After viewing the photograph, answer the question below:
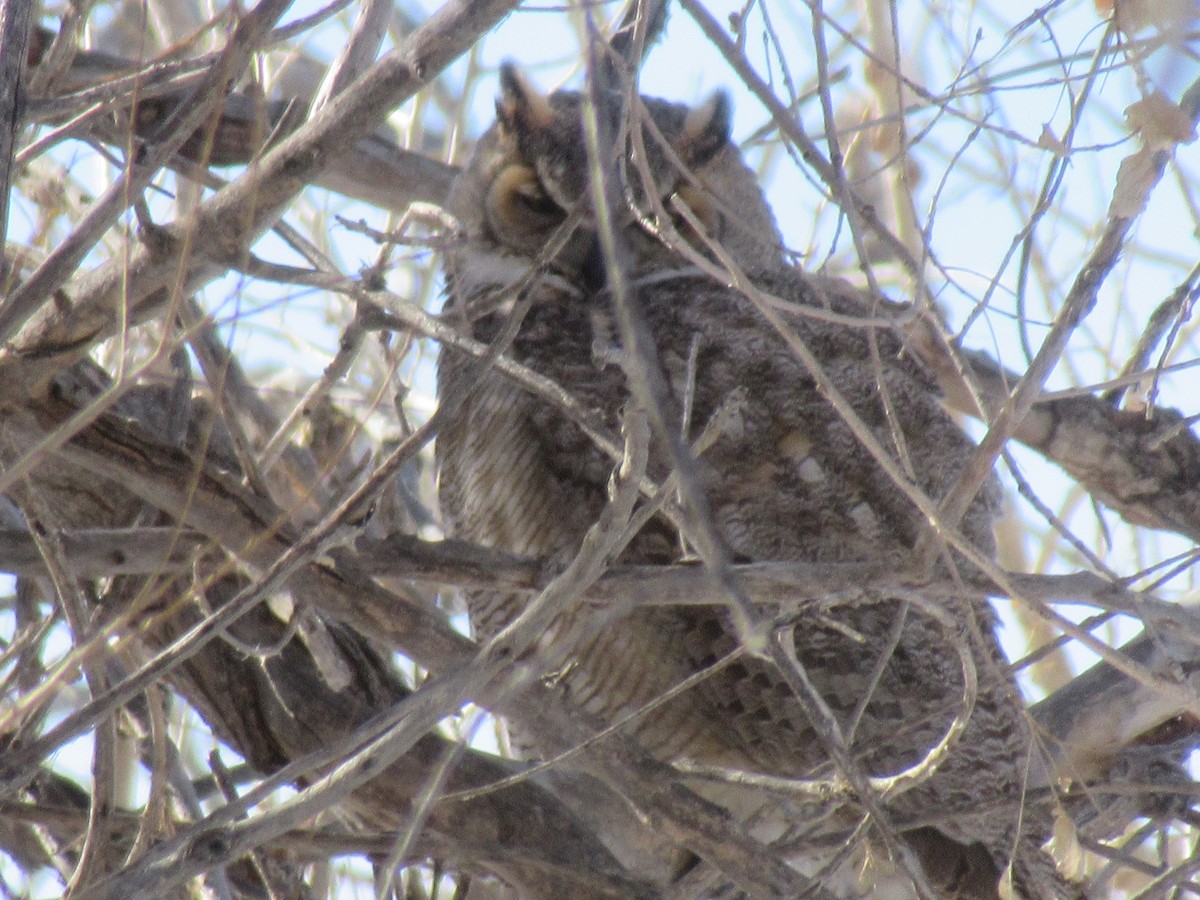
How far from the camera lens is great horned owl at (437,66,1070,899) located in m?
2.14

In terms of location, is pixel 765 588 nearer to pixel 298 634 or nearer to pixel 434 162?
pixel 298 634

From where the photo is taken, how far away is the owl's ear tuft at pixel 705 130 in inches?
111

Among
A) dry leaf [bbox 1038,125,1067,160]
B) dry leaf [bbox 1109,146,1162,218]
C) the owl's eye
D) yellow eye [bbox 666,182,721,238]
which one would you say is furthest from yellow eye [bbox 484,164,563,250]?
dry leaf [bbox 1109,146,1162,218]

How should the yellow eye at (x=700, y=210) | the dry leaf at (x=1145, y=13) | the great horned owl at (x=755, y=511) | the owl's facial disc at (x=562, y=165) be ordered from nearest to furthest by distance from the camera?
A: the dry leaf at (x=1145, y=13) → the great horned owl at (x=755, y=511) → the owl's facial disc at (x=562, y=165) → the yellow eye at (x=700, y=210)

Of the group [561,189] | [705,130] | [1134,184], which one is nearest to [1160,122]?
[1134,184]

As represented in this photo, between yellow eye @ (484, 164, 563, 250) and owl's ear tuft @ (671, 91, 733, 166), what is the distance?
292 millimetres

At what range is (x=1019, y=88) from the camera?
1499mm

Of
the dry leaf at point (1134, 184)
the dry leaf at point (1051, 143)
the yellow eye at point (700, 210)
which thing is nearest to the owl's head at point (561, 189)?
the yellow eye at point (700, 210)

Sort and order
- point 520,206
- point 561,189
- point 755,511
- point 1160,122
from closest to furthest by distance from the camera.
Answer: point 1160,122 → point 755,511 → point 561,189 → point 520,206

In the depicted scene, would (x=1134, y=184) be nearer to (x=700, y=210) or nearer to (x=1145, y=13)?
(x=1145, y=13)

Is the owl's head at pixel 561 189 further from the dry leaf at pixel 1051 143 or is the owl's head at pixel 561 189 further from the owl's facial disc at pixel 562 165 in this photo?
the dry leaf at pixel 1051 143

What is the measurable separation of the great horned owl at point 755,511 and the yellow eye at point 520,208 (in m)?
0.13

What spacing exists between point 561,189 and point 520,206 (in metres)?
0.17

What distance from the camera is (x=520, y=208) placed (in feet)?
9.28
